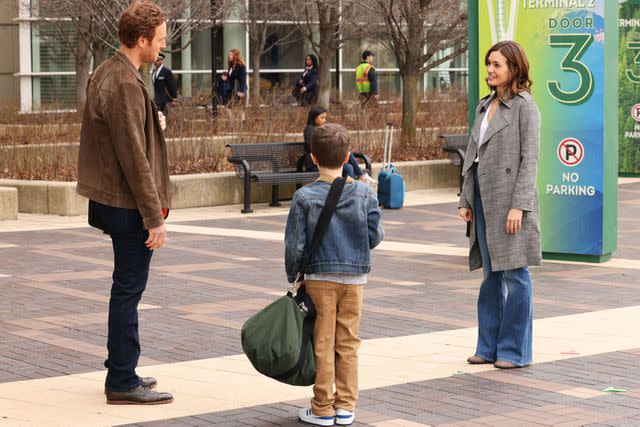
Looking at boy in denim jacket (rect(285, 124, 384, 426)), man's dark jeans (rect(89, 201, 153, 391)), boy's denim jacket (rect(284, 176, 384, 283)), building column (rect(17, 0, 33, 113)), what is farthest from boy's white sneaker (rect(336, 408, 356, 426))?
building column (rect(17, 0, 33, 113))

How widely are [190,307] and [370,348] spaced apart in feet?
6.46

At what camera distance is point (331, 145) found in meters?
6.02

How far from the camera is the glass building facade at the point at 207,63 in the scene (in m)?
33.6

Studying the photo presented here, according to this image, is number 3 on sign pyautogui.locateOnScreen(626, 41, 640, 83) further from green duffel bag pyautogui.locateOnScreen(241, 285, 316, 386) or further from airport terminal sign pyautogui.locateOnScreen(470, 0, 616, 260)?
green duffel bag pyautogui.locateOnScreen(241, 285, 316, 386)

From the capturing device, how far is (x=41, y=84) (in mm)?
34500

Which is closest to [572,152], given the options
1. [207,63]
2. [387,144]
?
[387,144]

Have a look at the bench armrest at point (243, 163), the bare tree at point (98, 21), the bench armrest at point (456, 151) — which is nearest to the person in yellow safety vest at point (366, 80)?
the bare tree at point (98, 21)

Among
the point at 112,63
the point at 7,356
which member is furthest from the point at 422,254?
the point at 112,63

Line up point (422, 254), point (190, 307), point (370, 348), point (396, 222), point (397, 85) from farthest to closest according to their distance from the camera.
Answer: point (397, 85) < point (396, 222) < point (422, 254) < point (190, 307) < point (370, 348)

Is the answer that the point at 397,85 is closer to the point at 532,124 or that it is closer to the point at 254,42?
the point at 254,42

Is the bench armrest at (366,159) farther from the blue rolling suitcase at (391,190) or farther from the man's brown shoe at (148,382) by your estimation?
the man's brown shoe at (148,382)

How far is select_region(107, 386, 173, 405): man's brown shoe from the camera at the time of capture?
21.1 feet

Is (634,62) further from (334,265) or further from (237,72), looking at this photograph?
(334,265)

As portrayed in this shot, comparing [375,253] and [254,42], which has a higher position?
[254,42]
